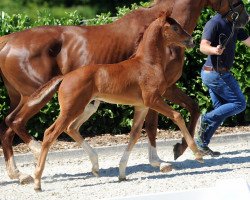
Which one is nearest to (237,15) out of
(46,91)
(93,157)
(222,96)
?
(222,96)

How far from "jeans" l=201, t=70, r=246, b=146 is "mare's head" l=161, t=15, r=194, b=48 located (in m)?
1.06

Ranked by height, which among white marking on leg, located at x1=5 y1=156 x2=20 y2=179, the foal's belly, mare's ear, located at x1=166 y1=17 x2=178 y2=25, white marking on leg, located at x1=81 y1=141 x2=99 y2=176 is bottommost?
white marking on leg, located at x1=5 y1=156 x2=20 y2=179

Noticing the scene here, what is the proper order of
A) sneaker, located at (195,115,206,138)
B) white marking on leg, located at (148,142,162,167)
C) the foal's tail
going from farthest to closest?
sneaker, located at (195,115,206,138) < white marking on leg, located at (148,142,162,167) < the foal's tail

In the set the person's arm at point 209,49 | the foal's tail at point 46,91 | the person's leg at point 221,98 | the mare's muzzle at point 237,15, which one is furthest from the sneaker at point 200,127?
the foal's tail at point 46,91

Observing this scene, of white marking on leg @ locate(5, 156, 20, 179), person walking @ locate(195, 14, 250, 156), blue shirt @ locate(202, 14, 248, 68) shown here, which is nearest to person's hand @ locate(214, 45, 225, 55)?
person walking @ locate(195, 14, 250, 156)

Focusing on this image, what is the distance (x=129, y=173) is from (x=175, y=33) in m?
1.74

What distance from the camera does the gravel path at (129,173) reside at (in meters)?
7.10

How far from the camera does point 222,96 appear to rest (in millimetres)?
8859

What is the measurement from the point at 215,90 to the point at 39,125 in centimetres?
307

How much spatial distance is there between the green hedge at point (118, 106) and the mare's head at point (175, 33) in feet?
9.48

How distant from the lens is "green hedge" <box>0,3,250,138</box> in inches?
418

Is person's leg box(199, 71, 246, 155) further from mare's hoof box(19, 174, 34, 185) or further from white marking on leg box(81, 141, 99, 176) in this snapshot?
mare's hoof box(19, 174, 34, 185)

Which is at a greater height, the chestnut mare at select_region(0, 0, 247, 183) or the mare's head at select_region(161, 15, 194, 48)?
the mare's head at select_region(161, 15, 194, 48)

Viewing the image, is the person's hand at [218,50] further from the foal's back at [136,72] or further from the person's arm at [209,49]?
the foal's back at [136,72]
